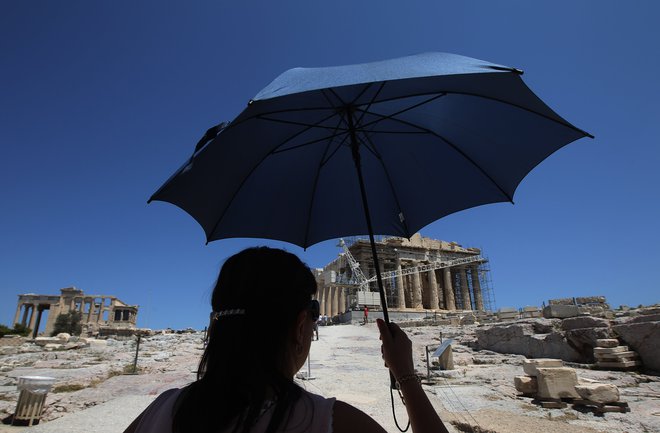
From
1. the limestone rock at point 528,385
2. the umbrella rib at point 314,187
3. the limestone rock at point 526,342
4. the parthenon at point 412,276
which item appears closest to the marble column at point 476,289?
the parthenon at point 412,276

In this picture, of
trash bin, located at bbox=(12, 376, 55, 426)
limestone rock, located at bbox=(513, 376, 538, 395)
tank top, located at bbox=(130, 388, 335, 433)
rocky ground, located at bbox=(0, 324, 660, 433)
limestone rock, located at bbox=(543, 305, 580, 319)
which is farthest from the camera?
limestone rock, located at bbox=(543, 305, 580, 319)

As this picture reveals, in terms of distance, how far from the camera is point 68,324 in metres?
58.0

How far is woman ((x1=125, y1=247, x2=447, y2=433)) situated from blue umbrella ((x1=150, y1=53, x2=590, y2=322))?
1.10 meters

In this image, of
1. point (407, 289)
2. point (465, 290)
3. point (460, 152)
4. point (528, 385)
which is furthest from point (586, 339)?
point (465, 290)

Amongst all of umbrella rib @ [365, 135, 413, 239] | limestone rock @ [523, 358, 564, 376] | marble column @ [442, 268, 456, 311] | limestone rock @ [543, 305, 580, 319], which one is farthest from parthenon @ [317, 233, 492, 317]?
umbrella rib @ [365, 135, 413, 239]

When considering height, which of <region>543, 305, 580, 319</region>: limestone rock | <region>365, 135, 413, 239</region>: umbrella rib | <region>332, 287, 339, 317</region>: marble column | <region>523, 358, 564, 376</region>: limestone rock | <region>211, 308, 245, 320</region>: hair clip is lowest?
<region>523, 358, 564, 376</region>: limestone rock

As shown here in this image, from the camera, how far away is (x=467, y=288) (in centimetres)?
5759

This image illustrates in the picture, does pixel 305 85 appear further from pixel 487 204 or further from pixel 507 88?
pixel 487 204

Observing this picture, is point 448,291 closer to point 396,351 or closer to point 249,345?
point 396,351

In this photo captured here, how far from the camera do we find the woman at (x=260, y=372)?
1023 mm

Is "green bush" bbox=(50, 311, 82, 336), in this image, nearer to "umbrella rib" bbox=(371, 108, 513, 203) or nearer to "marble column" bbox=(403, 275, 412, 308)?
"marble column" bbox=(403, 275, 412, 308)

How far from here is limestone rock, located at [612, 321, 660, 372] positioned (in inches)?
350

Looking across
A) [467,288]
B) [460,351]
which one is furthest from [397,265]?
[460,351]

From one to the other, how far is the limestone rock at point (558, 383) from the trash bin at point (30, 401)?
7.68m
